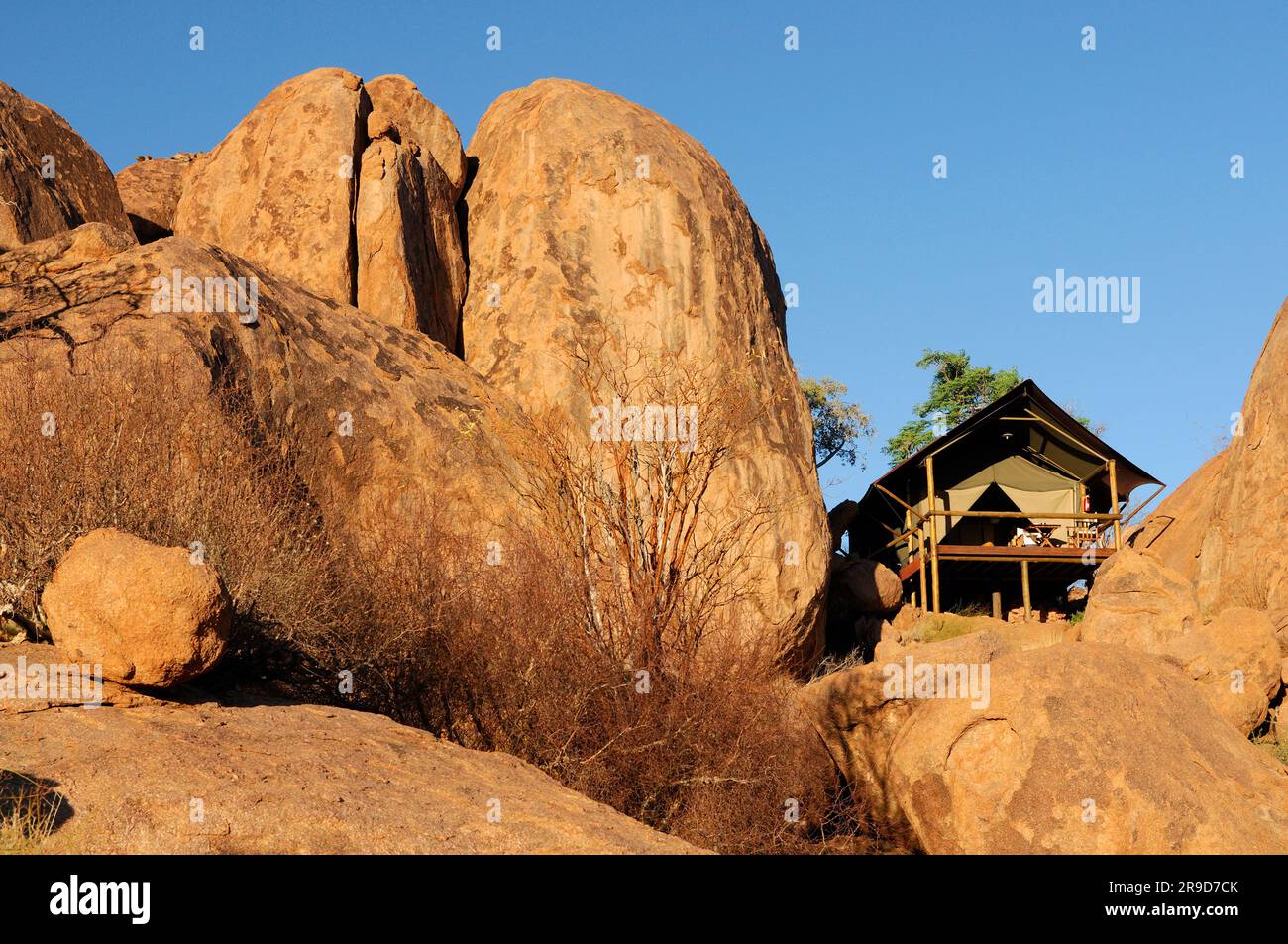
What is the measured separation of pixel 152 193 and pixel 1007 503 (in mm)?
19076

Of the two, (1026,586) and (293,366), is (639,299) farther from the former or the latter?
(1026,586)

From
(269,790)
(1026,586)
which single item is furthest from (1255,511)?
(269,790)

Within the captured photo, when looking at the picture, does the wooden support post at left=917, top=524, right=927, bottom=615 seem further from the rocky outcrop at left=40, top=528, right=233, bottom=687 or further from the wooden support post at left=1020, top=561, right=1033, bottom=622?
the rocky outcrop at left=40, top=528, right=233, bottom=687

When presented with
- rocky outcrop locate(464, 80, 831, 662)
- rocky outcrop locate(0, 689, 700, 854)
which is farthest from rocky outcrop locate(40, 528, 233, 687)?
rocky outcrop locate(464, 80, 831, 662)

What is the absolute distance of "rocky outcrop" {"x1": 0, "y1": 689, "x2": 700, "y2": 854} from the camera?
22.2 ft

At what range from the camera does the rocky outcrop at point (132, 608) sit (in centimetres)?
831

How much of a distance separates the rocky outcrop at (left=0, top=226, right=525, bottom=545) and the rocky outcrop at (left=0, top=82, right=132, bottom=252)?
5.18 feet

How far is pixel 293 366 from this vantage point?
1402cm

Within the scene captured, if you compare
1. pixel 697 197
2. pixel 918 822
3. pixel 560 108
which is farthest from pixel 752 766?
pixel 560 108

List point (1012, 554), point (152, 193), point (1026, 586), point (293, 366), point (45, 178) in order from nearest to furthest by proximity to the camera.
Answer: point (293, 366) → point (45, 178) → point (152, 193) → point (1012, 554) → point (1026, 586)

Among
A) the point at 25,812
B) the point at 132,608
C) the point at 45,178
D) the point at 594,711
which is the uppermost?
the point at 45,178

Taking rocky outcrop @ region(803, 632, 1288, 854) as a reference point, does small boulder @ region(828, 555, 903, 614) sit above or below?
above
